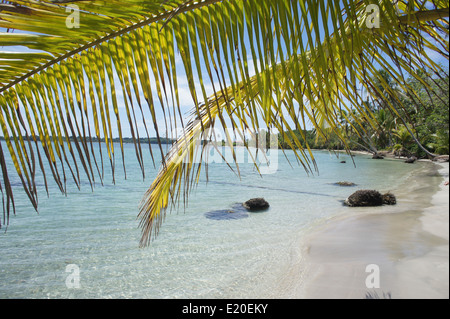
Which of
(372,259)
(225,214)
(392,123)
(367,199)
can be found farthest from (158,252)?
(367,199)

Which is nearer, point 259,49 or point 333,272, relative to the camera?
point 259,49

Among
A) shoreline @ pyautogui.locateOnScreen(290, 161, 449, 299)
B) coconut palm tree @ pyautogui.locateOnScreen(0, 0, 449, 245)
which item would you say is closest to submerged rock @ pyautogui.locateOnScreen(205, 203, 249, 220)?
shoreline @ pyautogui.locateOnScreen(290, 161, 449, 299)

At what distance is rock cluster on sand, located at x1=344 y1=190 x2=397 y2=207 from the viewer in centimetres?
1285

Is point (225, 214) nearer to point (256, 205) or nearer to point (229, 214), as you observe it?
point (229, 214)

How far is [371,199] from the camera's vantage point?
12.8 metres

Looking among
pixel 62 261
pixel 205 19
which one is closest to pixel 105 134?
pixel 205 19

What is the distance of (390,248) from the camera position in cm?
713

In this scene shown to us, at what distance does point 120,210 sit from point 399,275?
1334 centimetres

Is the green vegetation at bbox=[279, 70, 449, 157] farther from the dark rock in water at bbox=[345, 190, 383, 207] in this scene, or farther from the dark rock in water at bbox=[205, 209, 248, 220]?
the dark rock in water at bbox=[345, 190, 383, 207]

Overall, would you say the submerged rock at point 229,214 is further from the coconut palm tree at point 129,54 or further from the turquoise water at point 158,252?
the coconut palm tree at point 129,54

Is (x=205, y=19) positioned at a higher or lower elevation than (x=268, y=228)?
higher

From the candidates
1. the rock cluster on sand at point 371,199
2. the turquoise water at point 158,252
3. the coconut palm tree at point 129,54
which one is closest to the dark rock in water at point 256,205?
the turquoise water at point 158,252

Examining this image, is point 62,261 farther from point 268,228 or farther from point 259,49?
point 259,49

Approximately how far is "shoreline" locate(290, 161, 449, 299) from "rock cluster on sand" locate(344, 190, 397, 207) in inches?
67.8
